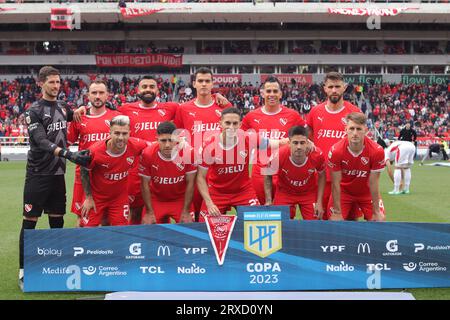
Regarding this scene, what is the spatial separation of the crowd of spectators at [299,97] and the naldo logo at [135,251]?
2912 centimetres

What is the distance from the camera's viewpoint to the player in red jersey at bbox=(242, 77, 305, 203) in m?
6.84

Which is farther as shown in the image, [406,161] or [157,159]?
[406,161]

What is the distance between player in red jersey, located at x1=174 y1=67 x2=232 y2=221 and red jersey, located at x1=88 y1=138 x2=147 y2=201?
819 mm

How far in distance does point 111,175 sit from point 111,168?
8 centimetres

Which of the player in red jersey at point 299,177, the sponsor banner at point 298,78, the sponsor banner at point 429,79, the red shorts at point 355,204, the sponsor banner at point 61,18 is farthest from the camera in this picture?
the sponsor banner at point 429,79

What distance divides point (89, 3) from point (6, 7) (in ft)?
17.2

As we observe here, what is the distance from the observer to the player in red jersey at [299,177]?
20.2ft

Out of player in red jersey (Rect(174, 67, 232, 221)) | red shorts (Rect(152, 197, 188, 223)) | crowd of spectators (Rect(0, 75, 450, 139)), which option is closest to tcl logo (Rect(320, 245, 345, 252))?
red shorts (Rect(152, 197, 188, 223))

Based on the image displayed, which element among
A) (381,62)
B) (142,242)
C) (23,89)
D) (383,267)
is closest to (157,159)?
(142,242)

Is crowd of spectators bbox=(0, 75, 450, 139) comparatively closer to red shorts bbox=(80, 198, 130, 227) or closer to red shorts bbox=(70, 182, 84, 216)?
red shorts bbox=(70, 182, 84, 216)

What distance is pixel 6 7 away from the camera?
37.2 m

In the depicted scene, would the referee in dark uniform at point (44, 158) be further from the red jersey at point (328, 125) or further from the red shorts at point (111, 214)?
the red jersey at point (328, 125)

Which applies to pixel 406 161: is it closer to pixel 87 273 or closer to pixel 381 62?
pixel 87 273

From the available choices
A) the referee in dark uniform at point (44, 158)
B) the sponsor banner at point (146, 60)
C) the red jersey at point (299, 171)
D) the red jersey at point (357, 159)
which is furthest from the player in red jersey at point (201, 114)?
the sponsor banner at point (146, 60)
